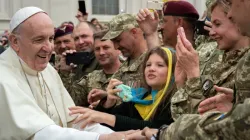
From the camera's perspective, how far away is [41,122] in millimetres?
3666

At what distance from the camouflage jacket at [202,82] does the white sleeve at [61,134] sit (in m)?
0.59

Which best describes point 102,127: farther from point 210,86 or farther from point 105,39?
point 105,39

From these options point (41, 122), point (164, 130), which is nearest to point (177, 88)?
point (41, 122)

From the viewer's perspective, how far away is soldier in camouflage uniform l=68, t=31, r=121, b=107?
5.36 m

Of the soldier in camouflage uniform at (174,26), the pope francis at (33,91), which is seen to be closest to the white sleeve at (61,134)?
the pope francis at (33,91)

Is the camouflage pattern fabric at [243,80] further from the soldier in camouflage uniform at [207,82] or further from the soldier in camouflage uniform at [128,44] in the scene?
the soldier in camouflage uniform at [128,44]

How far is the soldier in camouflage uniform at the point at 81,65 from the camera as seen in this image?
19.4ft

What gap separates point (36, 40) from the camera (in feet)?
12.9

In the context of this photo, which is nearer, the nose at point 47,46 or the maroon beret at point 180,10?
the nose at point 47,46

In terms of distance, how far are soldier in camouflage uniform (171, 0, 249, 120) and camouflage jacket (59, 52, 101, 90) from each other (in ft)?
8.36

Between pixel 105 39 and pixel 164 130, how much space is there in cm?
273

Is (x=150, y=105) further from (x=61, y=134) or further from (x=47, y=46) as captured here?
(x=47, y=46)

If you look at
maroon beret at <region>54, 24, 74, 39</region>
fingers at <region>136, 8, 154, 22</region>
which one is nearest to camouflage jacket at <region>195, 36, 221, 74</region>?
fingers at <region>136, 8, 154, 22</region>

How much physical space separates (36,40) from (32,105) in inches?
19.4
